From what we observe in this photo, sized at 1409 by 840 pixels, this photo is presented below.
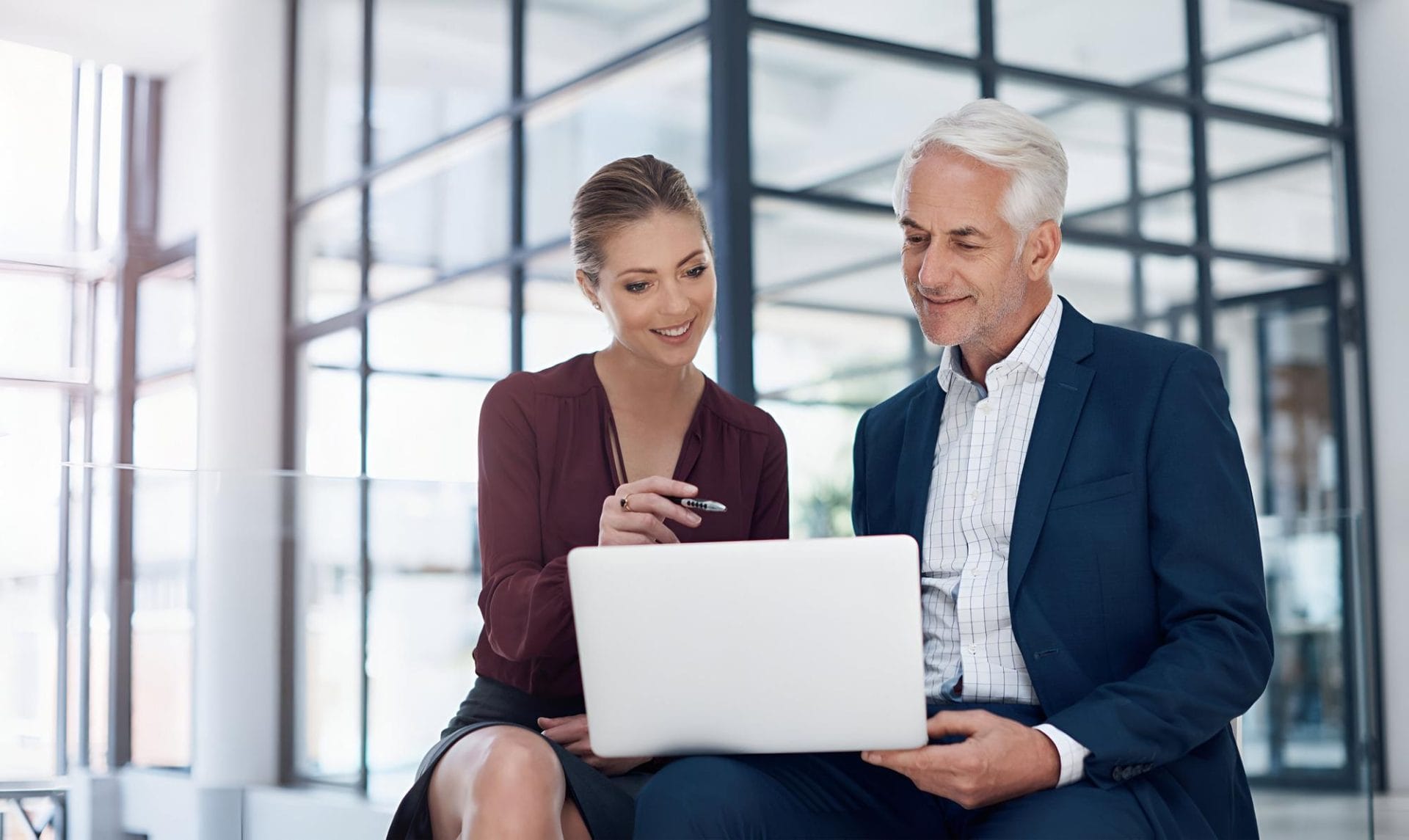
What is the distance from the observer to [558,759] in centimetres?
168

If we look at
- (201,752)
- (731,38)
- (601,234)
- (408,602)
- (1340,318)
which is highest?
(731,38)

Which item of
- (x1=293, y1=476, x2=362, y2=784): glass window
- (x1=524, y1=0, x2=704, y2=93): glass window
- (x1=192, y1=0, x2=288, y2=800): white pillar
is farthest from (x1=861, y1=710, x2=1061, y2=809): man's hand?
(x1=192, y1=0, x2=288, y2=800): white pillar

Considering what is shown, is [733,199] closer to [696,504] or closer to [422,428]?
[422,428]

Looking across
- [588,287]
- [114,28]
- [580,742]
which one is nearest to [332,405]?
[114,28]

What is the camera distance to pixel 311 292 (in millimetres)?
7309

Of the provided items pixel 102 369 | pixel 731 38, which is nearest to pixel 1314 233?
pixel 731 38

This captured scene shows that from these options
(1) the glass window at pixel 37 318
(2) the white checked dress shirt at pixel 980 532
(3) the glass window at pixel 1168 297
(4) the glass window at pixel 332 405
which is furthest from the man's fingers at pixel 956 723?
(1) the glass window at pixel 37 318

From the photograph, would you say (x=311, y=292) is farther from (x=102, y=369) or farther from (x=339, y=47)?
(x=102, y=369)

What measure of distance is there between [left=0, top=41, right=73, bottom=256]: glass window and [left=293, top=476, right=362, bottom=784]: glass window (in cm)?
765

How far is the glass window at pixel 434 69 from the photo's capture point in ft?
20.6

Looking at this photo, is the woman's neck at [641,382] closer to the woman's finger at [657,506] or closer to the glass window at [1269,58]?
the woman's finger at [657,506]

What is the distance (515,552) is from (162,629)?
3.66ft

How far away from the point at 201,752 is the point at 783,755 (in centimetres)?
140

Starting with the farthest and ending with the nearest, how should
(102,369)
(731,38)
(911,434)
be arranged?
1. (102,369)
2. (731,38)
3. (911,434)
